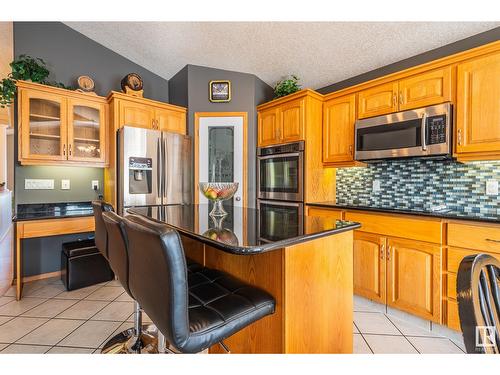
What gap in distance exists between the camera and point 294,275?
1.13m

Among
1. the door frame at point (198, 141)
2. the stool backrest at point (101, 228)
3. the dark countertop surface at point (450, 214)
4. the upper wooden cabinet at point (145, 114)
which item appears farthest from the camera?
the door frame at point (198, 141)

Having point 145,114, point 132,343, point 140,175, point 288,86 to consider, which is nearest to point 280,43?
point 288,86

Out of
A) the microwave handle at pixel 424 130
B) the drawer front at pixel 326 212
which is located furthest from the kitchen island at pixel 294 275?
the microwave handle at pixel 424 130

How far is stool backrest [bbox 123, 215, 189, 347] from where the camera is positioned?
793 mm

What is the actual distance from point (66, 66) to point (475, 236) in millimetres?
4307

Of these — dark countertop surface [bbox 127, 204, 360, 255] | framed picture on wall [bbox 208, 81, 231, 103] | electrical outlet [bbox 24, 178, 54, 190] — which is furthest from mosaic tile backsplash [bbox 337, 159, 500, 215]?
electrical outlet [bbox 24, 178, 54, 190]

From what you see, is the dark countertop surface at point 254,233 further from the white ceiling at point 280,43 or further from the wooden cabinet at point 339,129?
the white ceiling at point 280,43

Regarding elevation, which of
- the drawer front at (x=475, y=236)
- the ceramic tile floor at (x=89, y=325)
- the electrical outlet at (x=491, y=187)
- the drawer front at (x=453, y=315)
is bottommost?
the ceramic tile floor at (x=89, y=325)

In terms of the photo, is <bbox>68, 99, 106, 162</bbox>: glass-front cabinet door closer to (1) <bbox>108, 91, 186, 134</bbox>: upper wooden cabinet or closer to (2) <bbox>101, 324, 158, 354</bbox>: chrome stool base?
(1) <bbox>108, 91, 186, 134</bbox>: upper wooden cabinet

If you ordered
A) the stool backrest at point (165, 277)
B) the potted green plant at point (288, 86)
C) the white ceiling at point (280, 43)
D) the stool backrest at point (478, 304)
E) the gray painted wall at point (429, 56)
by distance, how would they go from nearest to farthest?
the stool backrest at point (478, 304), the stool backrest at point (165, 277), the gray painted wall at point (429, 56), the white ceiling at point (280, 43), the potted green plant at point (288, 86)

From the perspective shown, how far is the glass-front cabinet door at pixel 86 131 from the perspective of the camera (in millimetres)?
2840

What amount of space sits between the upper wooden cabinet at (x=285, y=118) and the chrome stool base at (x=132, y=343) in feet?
7.64
